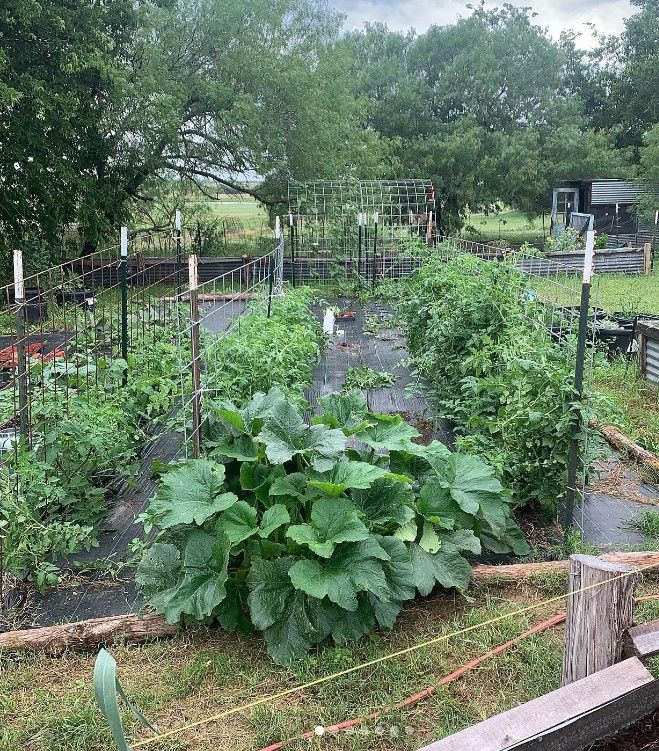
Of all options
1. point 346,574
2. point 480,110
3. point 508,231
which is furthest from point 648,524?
point 508,231

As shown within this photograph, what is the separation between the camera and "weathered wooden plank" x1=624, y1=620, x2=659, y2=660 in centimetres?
231

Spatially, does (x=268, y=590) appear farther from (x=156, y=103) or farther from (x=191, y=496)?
(x=156, y=103)

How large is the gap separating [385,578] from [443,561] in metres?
0.41

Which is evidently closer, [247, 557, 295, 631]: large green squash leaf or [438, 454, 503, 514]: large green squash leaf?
[247, 557, 295, 631]: large green squash leaf

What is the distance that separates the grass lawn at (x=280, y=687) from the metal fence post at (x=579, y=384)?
84cm

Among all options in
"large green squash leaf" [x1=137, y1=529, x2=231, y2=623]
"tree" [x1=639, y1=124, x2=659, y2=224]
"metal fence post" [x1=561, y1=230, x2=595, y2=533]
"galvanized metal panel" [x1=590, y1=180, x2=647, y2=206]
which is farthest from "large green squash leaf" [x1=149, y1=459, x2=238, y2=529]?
"galvanized metal panel" [x1=590, y1=180, x2=647, y2=206]

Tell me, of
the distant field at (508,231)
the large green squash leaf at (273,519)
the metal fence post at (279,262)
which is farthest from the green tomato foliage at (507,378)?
the distant field at (508,231)

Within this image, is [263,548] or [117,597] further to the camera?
[117,597]

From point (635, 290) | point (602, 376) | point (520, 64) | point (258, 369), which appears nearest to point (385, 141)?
point (520, 64)

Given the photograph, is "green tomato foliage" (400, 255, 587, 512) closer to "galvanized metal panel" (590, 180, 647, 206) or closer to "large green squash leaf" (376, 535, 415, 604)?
"large green squash leaf" (376, 535, 415, 604)

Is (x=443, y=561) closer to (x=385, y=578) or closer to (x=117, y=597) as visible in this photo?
(x=385, y=578)

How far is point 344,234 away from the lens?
49.5ft

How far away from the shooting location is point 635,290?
14406mm

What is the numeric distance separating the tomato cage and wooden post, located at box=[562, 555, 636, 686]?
40.2 feet
